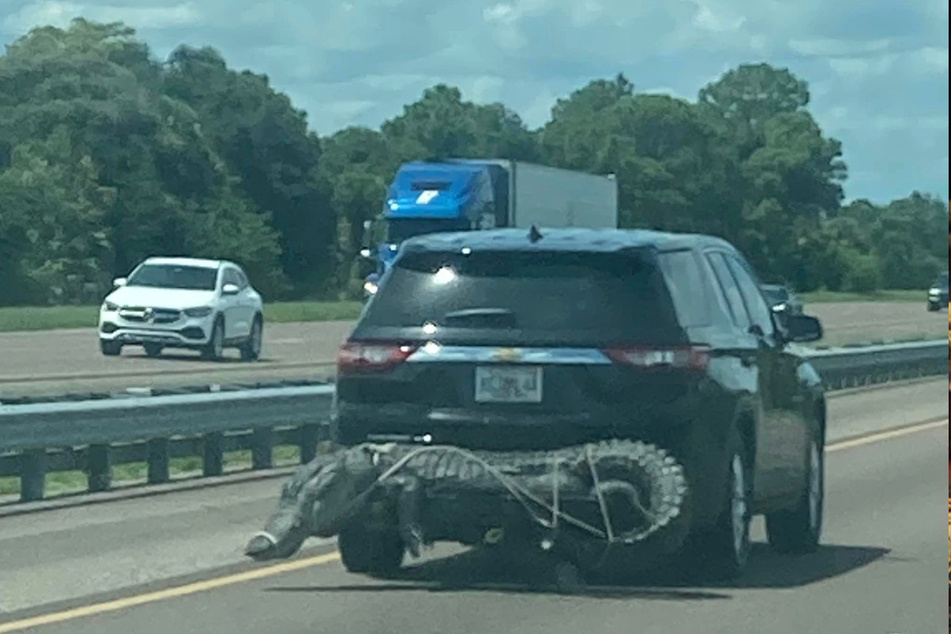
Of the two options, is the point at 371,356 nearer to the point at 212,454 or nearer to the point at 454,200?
the point at 212,454

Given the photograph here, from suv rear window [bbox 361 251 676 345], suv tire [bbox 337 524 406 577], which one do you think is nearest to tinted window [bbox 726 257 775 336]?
suv rear window [bbox 361 251 676 345]

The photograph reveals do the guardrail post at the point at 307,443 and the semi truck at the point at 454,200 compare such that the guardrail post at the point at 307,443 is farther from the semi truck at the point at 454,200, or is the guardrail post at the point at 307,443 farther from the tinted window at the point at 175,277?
the semi truck at the point at 454,200

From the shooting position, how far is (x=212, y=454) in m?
19.8

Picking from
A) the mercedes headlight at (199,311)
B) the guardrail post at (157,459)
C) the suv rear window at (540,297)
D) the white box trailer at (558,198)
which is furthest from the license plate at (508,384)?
the white box trailer at (558,198)

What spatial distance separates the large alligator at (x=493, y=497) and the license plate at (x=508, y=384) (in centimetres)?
28

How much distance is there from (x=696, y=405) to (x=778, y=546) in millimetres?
2441

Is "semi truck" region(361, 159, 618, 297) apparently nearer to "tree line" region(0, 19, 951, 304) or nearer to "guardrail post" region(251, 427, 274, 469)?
"tree line" region(0, 19, 951, 304)

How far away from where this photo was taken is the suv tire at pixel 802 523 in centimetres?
1484

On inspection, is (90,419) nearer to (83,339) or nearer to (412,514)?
(412,514)

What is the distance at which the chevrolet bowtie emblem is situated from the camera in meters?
12.8

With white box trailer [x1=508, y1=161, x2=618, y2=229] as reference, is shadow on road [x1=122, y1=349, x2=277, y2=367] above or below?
below

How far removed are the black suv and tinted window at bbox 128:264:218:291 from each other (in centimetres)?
2624

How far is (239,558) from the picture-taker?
14.3 m

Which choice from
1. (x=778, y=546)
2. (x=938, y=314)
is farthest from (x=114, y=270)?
(x=778, y=546)
